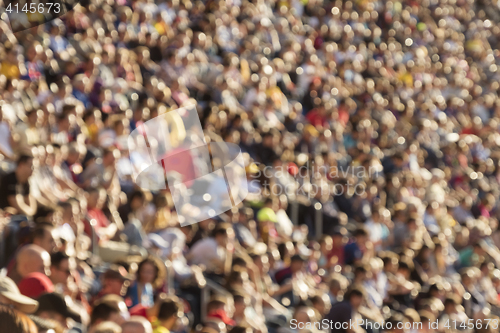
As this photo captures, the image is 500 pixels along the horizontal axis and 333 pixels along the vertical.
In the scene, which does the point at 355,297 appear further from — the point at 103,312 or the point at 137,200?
the point at 103,312

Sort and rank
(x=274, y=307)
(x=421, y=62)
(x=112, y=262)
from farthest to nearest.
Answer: (x=421, y=62), (x=274, y=307), (x=112, y=262)

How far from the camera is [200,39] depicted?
915 cm

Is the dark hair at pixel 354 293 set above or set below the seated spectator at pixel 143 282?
below

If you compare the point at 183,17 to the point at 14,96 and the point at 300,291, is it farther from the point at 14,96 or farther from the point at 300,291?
the point at 300,291

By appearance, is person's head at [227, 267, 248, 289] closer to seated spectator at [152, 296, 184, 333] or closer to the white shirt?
the white shirt

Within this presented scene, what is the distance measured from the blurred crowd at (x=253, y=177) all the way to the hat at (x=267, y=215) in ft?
0.09

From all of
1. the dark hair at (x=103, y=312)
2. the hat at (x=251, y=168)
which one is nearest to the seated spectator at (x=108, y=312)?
the dark hair at (x=103, y=312)

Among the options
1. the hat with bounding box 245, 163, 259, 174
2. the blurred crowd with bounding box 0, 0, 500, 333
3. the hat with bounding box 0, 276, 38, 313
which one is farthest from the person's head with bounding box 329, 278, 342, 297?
the hat with bounding box 0, 276, 38, 313

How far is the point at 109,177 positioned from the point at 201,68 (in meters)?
3.65

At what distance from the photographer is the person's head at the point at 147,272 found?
4.08m

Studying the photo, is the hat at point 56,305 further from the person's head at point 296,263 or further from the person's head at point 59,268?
the person's head at point 296,263

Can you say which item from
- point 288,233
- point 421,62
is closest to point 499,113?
point 421,62

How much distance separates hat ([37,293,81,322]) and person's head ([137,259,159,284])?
887 millimetres
